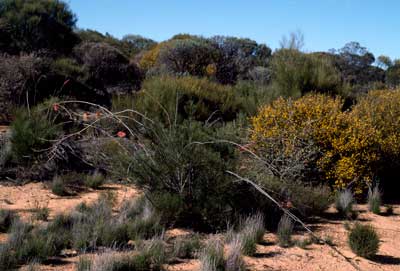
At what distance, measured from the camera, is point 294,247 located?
7.16 meters

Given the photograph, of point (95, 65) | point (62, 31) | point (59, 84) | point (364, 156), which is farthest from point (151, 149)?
point (62, 31)

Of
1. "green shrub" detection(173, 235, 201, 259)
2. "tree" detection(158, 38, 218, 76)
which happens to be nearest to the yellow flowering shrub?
"green shrub" detection(173, 235, 201, 259)

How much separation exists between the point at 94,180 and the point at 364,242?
5000 mm

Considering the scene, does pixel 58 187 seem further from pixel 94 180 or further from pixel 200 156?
pixel 200 156

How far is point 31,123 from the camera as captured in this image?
413 inches

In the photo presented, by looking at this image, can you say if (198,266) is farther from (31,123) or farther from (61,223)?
(31,123)

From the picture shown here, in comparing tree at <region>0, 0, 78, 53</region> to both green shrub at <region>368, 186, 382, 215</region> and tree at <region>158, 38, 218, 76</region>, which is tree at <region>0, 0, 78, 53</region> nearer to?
tree at <region>158, 38, 218, 76</region>

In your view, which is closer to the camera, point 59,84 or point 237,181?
point 237,181

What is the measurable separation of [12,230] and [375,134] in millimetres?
6952

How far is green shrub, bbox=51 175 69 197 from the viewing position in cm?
934

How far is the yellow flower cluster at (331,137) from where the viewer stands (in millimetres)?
10023

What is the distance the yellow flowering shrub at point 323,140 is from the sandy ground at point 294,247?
776 millimetres

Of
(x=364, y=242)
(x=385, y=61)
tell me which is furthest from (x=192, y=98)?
(x=385, y=61)

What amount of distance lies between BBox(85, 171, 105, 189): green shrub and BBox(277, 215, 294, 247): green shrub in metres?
3.71
